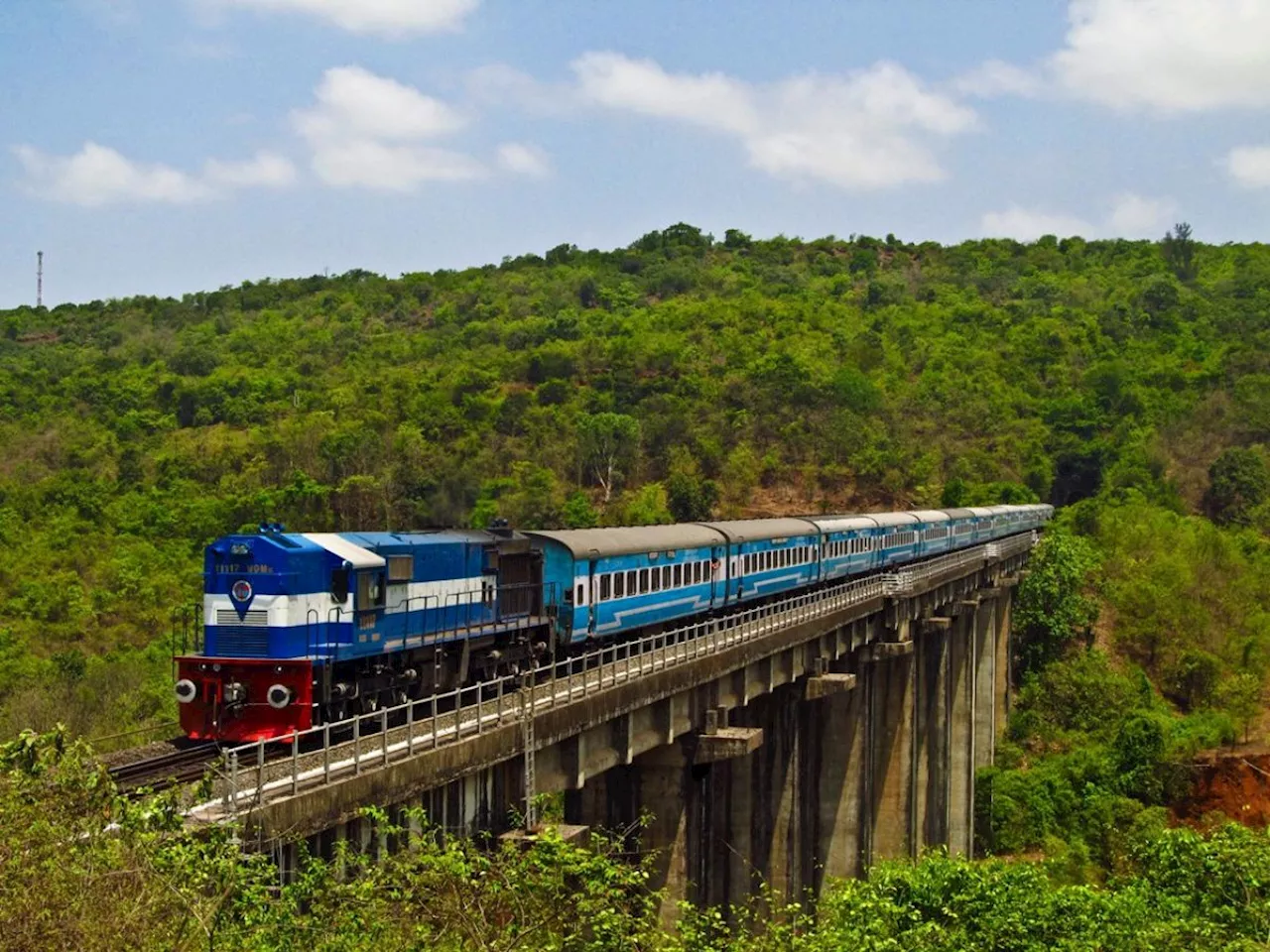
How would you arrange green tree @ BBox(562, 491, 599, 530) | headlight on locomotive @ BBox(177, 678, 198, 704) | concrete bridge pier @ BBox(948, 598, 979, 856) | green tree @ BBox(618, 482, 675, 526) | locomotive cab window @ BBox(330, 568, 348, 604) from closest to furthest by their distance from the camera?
1. headlight on locomotive @ BBox(177, 678, 198, 704)
2. locomotive cab window @ BBox(330, 568, 348, 604)
3. concrete bridge pier @ BBox(948, 598, 979, 856)
4. green tree @ BBox(562, 491, 599, 530)
5. green tree @ BBox(618, 482, 675, 526)

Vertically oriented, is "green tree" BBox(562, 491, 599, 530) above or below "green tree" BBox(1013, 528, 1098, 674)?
above

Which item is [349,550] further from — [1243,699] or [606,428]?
[606,428]

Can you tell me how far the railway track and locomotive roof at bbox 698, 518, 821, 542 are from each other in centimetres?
1880

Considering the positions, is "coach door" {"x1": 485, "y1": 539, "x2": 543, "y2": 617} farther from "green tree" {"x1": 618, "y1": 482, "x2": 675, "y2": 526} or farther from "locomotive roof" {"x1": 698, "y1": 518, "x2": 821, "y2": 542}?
"green tree" {"x1": 618, "y1": 482, "x2": 675, "y2": 526}

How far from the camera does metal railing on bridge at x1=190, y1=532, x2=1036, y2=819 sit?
45.3 ft

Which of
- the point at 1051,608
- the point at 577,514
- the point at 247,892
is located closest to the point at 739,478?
the point at 577,514

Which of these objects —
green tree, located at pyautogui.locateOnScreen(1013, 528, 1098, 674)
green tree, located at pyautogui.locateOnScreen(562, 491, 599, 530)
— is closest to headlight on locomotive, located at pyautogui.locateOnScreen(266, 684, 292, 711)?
green tree, located at pyautogui.locateOnScreen(1013, 528, 1098, 674)

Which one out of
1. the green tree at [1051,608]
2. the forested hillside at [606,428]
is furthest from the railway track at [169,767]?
the green tree at [1051,608]

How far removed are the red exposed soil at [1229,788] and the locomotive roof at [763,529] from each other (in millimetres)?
25349

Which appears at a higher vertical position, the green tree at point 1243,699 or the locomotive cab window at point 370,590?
the locomotive cab window at point 370,590

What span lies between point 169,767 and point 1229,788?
5134 cm

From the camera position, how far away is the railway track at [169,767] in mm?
16312

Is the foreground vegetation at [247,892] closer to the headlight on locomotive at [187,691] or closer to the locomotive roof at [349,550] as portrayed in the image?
the headlight on locomotive at [187,691]

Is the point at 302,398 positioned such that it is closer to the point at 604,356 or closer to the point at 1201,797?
the point at 604,356
